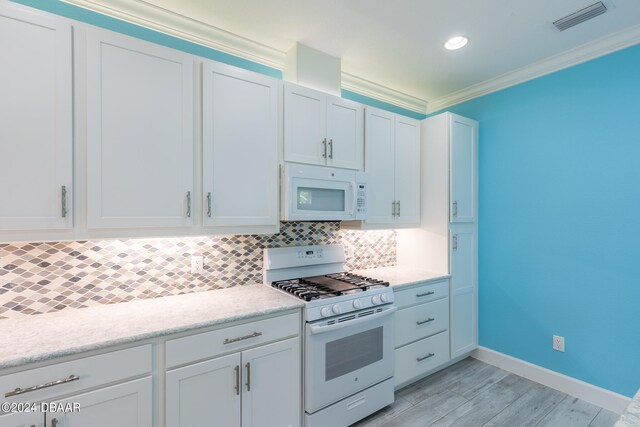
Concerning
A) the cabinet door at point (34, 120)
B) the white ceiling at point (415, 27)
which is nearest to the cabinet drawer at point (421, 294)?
the white ceiling at point (415, 27)

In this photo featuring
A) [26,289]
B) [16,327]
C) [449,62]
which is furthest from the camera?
[449,62]

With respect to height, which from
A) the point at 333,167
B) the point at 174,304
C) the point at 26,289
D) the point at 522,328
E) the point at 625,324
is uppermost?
the point at 333,167

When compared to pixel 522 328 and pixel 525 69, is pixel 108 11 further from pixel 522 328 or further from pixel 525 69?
pixel 522 328

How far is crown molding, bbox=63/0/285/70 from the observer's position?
6.21 ft

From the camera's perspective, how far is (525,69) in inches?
107

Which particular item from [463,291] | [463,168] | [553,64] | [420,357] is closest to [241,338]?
[420,357]

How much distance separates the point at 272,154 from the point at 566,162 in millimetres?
2423

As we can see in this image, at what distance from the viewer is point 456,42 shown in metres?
2.33

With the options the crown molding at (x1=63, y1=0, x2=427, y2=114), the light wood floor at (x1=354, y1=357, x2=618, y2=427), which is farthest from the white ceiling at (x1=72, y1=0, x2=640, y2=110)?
the light wood floor at (x1=354, y1=357, x2=618, y2=427)

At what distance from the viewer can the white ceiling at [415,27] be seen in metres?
1.93

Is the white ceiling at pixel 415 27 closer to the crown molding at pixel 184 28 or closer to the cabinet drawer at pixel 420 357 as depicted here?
the crown molding at pixel 184 28

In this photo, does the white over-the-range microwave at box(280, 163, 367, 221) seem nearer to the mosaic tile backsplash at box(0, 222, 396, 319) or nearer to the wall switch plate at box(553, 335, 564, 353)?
the mosaic tile backsplash at box(0, 222, 396, 319)

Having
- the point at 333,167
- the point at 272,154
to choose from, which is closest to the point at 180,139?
the point at 272,154

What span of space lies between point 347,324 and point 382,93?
93.5 inches
